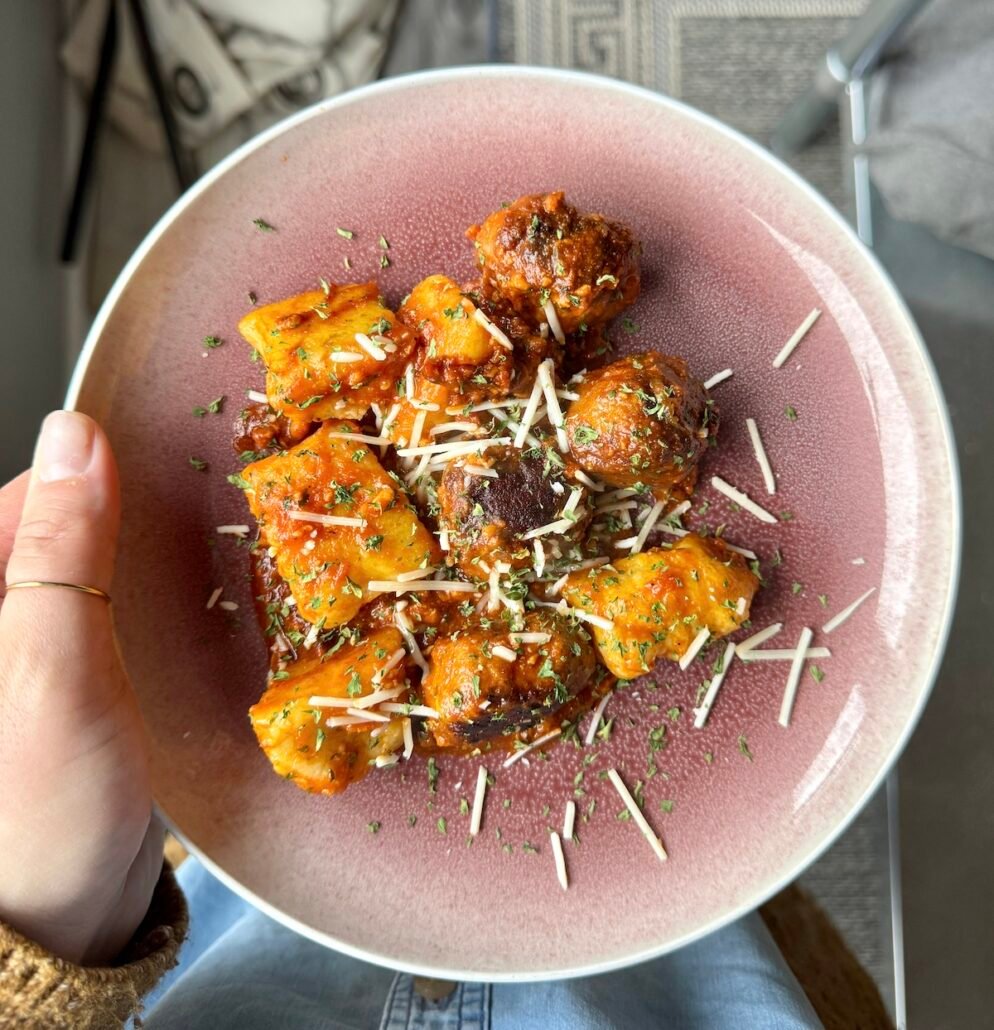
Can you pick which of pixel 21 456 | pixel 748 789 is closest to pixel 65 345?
pixel 21 456

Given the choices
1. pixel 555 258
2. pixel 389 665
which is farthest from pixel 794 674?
pixel 555 258

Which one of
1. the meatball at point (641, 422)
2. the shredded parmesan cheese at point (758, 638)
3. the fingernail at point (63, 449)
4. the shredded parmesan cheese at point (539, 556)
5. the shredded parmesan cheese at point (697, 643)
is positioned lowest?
the shredded parmesan cheese at point (758, 638)

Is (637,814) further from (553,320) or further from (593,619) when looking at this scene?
(553,320)

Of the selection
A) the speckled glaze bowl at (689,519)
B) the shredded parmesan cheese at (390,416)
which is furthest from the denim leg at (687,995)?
the shredded parmesan cheese at (390,416)

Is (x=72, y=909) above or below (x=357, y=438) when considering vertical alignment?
below

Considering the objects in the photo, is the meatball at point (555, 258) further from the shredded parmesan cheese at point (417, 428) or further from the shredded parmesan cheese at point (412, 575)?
the shredded parmesan cheese at point (412, 575)

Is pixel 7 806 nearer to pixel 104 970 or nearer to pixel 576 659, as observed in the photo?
pixel 104 970
